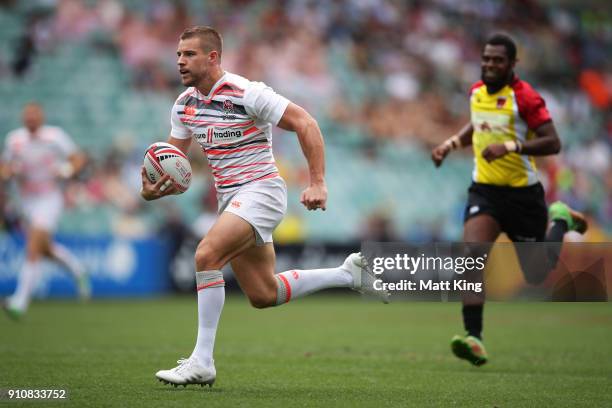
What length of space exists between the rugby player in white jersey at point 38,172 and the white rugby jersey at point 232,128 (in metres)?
7.34

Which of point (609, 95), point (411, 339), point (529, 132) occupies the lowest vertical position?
point (411, 339)

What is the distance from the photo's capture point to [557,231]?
371 inches

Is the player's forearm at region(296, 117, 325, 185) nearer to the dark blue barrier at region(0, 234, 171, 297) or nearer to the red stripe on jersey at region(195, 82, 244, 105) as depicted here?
the red stripe on jersey at region(195, 82, 244, 105)

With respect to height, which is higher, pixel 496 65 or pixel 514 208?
pixel 496 65

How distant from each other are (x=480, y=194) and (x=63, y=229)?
1314 cm

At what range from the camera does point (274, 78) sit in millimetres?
Result: 22609

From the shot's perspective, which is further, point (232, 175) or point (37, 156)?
point (37, 156)

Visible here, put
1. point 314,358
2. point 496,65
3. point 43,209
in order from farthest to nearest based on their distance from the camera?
point 43,209, point 314,358, point 496,65

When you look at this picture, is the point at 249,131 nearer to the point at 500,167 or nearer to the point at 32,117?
the point at 500,167

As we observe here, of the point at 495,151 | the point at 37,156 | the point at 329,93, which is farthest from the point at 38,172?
the point at 329,93

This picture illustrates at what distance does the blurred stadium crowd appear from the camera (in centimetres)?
2114

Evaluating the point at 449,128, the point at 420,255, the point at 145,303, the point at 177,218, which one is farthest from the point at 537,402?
the point at 449,128

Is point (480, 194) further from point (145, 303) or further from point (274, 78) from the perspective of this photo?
point (274, 78)

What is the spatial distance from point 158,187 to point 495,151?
2.85 metres
